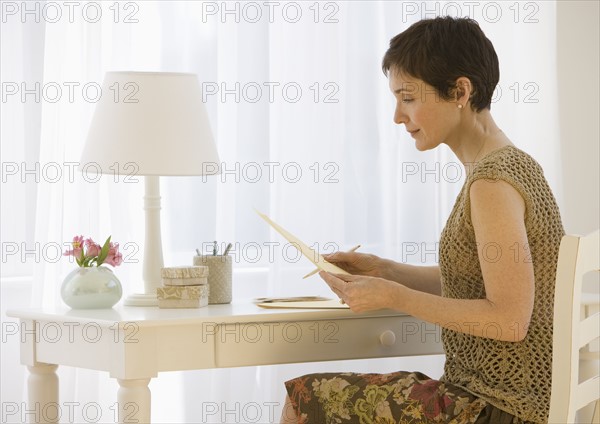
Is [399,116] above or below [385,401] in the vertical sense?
above

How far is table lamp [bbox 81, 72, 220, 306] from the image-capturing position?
79.9 inches

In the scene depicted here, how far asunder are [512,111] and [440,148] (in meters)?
0.27

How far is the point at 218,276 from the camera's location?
81.4 inches

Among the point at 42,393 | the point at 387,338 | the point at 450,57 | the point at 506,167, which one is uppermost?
the point at 450,57

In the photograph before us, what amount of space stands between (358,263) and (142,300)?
1.50 ft

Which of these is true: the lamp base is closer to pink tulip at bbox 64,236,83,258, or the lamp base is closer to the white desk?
the white desk

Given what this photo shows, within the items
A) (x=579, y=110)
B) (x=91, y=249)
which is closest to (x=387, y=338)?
(x=91, y=249)

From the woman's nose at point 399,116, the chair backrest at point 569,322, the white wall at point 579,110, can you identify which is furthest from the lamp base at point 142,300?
the white wall at point 579,110

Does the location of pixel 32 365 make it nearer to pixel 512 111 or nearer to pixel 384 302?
pixel 384 302

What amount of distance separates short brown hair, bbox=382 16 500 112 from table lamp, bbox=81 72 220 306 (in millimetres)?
513

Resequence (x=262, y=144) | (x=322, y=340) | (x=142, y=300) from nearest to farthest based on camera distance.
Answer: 1. (x=322, y=340)
2. (x=142, y=300)
3. (x=262, y=144)

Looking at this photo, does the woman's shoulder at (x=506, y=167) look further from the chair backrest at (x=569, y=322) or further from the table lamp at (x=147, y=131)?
the table lamp at (x=147, y=131)

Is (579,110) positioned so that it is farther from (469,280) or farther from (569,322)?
(569,322)

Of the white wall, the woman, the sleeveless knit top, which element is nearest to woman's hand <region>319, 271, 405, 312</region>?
the woman
